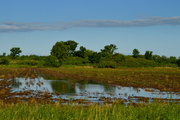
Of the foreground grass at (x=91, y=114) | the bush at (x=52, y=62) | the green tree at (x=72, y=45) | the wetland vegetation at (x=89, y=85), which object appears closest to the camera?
the foreground grass at (x=91, y=114)

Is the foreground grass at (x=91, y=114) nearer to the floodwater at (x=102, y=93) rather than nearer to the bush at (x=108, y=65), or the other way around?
the floodwater at (x=102, y=93)

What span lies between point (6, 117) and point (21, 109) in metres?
1.23

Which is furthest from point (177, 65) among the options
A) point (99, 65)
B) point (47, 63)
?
point (47, 63)

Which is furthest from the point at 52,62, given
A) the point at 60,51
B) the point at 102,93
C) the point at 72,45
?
the point at 102,93

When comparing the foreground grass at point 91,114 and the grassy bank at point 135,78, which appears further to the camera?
the grassy bank at point 135,78

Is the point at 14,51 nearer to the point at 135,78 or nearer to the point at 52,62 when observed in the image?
the point at 52,62

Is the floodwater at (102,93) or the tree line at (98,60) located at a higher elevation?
the tree line at (98,60)

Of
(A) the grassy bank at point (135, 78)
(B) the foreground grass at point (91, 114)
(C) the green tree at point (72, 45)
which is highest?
(C) the green tree at point (72, 45)

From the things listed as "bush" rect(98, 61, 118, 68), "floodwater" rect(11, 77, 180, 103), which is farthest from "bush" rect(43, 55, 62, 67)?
"floodwater" rect(11, 77, 180, 103)

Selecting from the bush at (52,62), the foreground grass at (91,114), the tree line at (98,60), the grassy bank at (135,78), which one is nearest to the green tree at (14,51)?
the tree line at (98,60)

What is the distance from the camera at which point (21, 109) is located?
31.7 feet

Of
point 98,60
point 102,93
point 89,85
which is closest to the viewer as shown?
point 102,93

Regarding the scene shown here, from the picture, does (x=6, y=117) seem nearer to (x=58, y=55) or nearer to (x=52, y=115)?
(x=52, y=115)

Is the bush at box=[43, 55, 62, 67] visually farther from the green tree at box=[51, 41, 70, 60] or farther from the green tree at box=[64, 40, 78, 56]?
the green tree at box=[64, 40, 78, 56]
